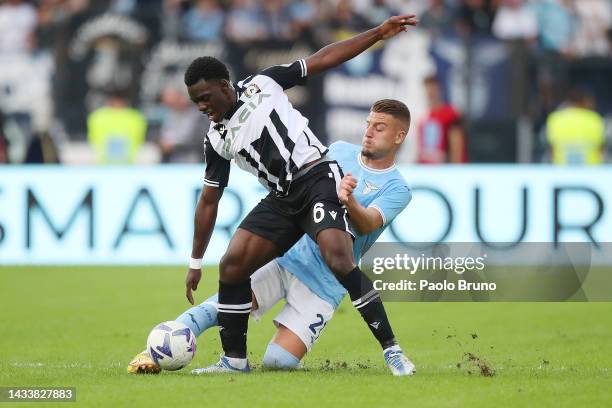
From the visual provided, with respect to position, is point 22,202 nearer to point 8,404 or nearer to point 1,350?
point 1,350

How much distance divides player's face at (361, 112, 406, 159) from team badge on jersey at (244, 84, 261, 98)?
770 millimetres

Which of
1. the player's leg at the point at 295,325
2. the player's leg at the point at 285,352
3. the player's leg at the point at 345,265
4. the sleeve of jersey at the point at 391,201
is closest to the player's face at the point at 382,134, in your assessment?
the sleeve of jersey at the point at 391,201

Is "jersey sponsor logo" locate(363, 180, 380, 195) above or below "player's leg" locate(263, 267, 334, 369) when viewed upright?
above

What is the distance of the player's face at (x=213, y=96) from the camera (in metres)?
7.41

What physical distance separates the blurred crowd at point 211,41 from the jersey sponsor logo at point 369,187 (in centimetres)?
899

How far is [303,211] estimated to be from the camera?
761 centimetres

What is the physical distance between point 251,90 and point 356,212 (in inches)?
38.1

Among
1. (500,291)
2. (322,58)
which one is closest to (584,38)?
(500,291)

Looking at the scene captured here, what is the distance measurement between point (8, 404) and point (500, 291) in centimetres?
557

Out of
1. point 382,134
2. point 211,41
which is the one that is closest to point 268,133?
point 382,134

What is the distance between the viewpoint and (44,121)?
1827 cm

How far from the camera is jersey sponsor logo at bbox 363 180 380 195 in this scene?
312 inches

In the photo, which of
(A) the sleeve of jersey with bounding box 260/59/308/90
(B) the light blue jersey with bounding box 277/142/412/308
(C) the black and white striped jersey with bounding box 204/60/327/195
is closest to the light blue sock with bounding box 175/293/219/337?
(B) the light blue jersey with bounding box 277/142/412/308

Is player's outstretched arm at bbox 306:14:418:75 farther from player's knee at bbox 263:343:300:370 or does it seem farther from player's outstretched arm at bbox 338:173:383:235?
player's knee at bbox 263:343:300:370
